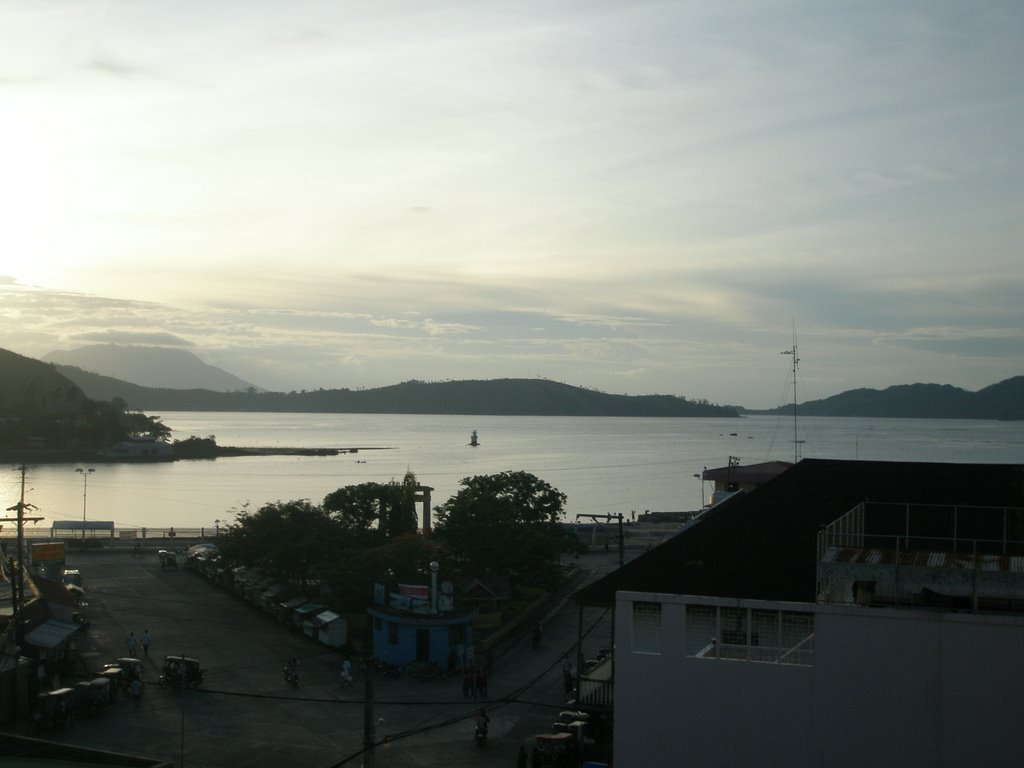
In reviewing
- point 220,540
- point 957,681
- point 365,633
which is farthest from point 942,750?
point 220,540

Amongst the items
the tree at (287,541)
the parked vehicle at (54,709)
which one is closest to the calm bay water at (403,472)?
the tree at (287,541)

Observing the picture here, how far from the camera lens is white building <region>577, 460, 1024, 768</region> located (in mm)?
11219

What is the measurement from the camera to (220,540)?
1331 inches

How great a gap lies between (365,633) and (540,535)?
791 centimetres

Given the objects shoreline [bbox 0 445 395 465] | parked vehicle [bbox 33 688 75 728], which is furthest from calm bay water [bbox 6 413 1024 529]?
parked vehicle [bbox 33 688 75 728]

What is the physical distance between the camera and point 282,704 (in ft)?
67.2

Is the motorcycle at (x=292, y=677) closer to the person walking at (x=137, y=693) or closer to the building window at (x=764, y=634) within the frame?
the person walking at (x=137, y=693)

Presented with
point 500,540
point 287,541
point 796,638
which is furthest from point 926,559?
point 287,541

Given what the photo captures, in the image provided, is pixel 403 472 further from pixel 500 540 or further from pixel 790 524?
pixel 790 524

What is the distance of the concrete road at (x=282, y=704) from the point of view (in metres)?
17.4

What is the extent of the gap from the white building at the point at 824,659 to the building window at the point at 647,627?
2 centimetres

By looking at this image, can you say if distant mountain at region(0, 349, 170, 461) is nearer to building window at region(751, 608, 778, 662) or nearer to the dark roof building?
the dark roof building

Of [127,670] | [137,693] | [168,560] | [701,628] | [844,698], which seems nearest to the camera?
[844,698]

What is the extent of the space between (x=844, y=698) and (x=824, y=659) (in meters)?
0.48
